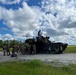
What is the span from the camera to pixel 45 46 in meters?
50.1

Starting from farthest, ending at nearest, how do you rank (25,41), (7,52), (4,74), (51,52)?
(25,41) < (51,52) < (7,52) < (4,74)

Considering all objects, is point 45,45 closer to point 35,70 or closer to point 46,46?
point 46,46

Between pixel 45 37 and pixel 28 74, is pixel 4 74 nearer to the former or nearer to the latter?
pixel 28 74

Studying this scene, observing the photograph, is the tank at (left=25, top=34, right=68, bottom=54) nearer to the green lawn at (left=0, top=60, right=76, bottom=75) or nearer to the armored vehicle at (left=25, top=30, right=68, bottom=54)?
the armored vehicle at (left=25, top=30, right=68, bottom=54)

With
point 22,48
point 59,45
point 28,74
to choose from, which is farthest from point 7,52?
point 28,74

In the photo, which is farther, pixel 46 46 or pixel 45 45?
pixel 45 45

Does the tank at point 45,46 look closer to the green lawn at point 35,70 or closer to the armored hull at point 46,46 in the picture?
the armored hull at point 46,46

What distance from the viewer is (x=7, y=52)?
4691 centimetres

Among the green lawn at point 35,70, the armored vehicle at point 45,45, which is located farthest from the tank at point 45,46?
the green lawn at point 35,70

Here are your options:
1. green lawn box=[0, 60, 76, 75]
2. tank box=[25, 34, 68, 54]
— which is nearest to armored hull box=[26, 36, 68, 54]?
tank box=[25, 34, 68, 54]

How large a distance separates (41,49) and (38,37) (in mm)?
2652

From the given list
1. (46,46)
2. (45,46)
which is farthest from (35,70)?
(45,46)

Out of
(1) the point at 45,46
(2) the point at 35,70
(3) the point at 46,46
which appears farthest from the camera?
(1) the point at 45,46

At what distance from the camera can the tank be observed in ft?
164
